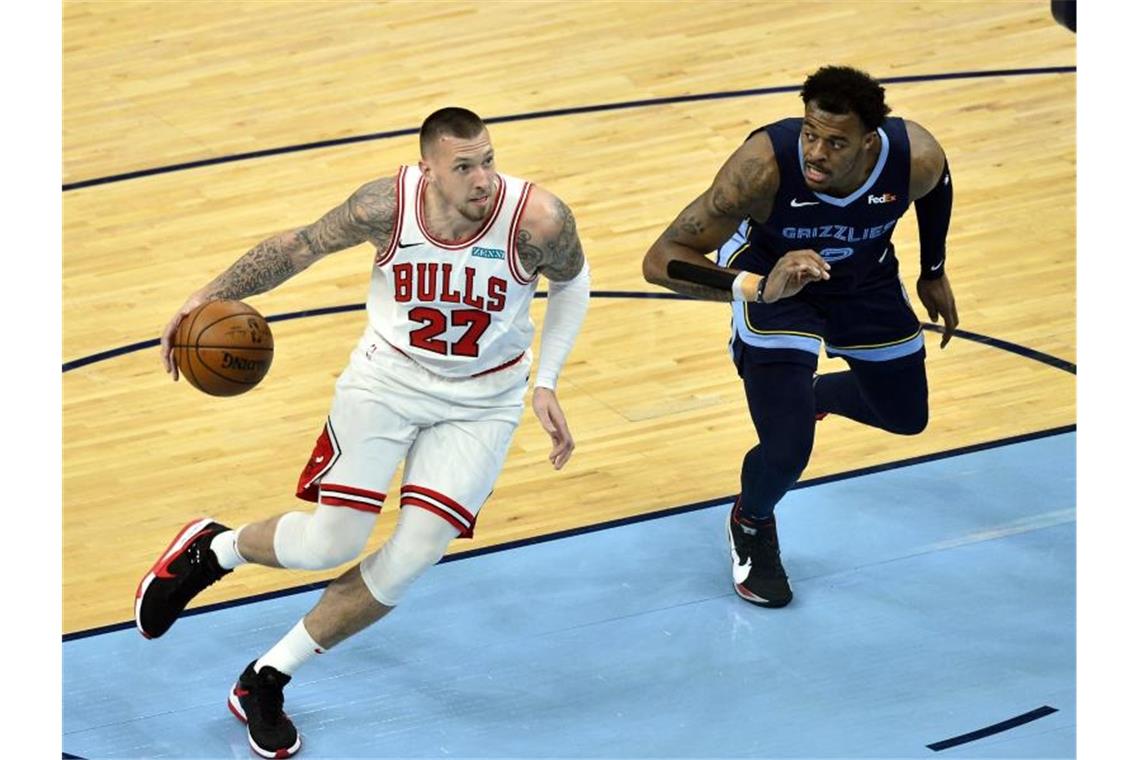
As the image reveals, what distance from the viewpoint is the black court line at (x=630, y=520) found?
6.72 m

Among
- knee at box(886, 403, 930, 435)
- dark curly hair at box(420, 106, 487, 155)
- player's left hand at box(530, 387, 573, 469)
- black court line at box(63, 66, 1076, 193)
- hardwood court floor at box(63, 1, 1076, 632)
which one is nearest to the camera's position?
dark curly hair at box(420, 106, 487, 155)

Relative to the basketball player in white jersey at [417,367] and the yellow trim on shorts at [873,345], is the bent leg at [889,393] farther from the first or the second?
the basketball player in white jersey at [417,367]

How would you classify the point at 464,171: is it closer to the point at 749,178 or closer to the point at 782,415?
the point at 749,178

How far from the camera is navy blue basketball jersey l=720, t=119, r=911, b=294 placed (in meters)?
6.34

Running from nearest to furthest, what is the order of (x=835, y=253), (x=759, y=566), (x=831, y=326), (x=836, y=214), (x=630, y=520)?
(x=836, y=214)
(x=835, y=253)
(x=831, y=326)
(x=759, y=566)
(x=630, y=520)

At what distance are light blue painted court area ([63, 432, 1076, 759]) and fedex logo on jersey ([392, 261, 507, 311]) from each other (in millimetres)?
1264

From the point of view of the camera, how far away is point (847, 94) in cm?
610

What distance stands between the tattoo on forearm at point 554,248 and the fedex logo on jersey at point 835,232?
0.86 m

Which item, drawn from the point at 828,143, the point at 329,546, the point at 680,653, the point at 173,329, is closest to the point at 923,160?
the point at 828,143

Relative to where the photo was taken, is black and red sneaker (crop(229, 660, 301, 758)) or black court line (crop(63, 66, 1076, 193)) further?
black court line (crop(63, 66, 1076, 193))

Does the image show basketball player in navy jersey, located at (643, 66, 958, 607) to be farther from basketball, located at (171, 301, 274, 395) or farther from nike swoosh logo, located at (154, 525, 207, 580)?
nike swoosh logo, located at (154, 525, 207, 580)

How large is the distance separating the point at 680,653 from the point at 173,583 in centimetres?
165

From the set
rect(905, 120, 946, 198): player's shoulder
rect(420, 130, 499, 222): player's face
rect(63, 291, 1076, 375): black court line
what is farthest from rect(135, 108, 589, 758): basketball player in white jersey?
rect(63, 291, 1076, 375): black court line

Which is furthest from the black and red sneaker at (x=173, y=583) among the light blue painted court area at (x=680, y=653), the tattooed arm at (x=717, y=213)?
the tattooed arm at (x=717, y=213)
